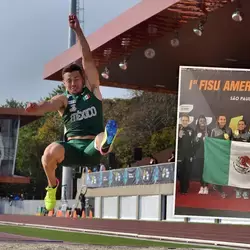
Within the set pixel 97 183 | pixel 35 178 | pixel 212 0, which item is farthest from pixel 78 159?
pixel 35 178

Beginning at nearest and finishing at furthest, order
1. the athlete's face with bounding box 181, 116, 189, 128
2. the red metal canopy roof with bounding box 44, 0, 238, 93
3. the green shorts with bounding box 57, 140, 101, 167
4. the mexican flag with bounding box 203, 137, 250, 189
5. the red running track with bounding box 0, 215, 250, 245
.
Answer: the green shorts with bounding box 57, 140, 101, 167 < the red running track with bounding box 0, 215, 250, 245 < the mexican flag with bounding box 203, 137, 250, 189 < the red metal canopy roof with bounding box 44, 0, 238, 93 < the athlete's face with bounding box 181, 116, 189, 128

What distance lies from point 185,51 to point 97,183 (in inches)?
395

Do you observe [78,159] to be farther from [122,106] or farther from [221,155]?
[122,106]

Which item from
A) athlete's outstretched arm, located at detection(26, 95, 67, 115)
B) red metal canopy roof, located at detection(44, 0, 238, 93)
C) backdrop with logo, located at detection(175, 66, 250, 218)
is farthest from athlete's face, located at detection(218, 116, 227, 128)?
athlete's outstretched arm, located at detection(26, 95, 67, 115)

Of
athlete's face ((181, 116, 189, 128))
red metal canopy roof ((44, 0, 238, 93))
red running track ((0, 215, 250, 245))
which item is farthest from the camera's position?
athlete's face ((181, 116, 189, 128))

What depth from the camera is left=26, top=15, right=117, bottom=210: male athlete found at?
6770 mm

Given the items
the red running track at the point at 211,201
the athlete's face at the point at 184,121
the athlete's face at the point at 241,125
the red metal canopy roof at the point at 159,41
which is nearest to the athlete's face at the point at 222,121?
the athlete's face at the point at 241,125

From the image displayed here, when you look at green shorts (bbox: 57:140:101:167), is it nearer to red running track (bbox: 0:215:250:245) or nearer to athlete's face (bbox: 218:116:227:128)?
red running track (bbox: 0:215:250:245)

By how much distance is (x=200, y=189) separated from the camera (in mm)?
16188

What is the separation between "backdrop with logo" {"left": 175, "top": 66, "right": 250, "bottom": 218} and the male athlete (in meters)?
9.06

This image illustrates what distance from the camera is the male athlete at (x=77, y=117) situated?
6.77 metres

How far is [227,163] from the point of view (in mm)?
15773

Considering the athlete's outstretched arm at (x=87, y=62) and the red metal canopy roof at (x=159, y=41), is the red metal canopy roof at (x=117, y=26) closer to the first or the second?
the red metal canopy roof at (x=159, y=41)

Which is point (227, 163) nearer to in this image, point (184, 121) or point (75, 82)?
point (184, 121)
